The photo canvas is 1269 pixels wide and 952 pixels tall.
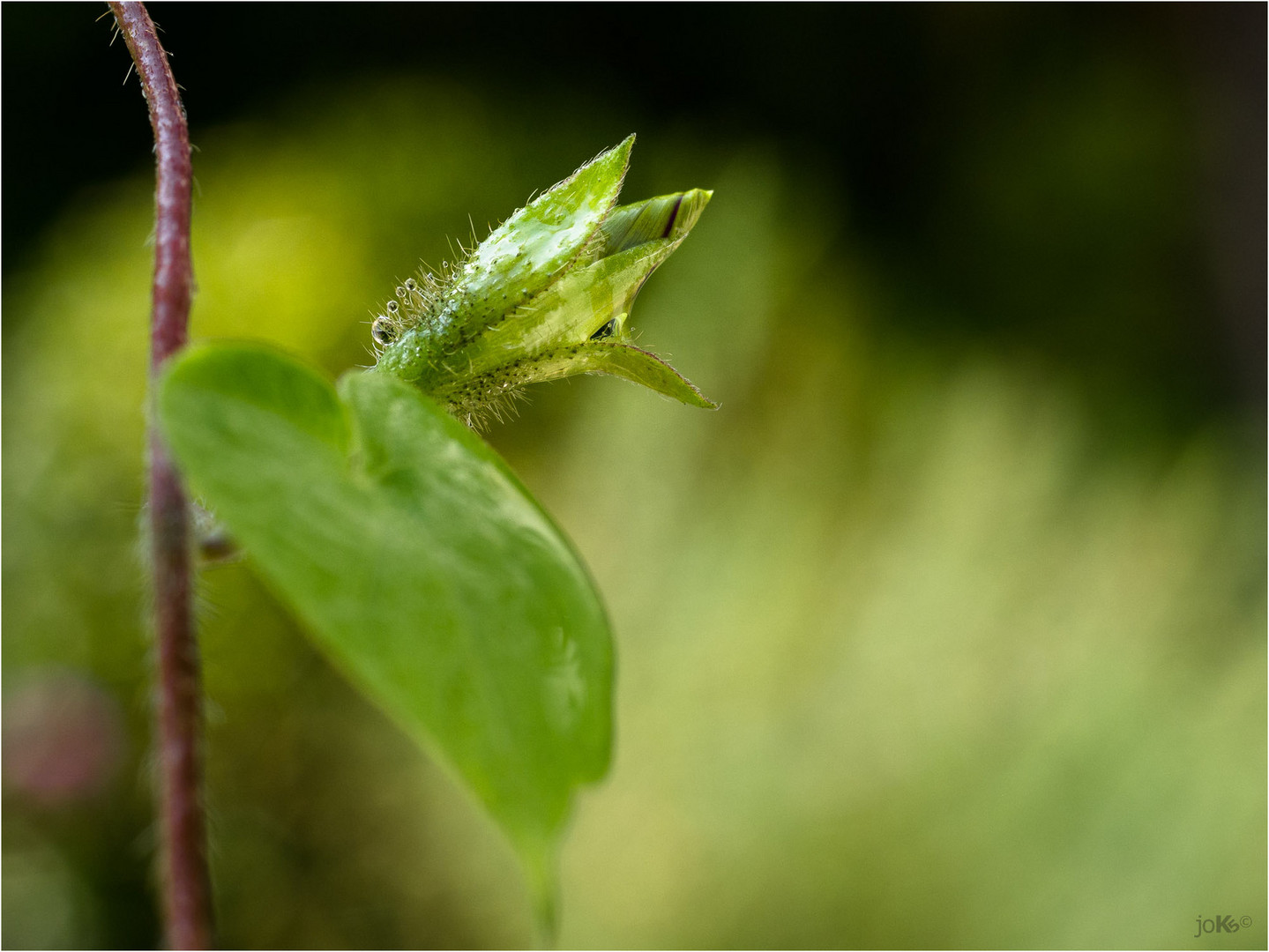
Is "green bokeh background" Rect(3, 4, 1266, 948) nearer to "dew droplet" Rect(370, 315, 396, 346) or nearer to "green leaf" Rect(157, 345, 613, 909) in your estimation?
"dew droplet" Rect(370, 315, 396, 346)

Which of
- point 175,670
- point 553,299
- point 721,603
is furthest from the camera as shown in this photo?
point 721,603

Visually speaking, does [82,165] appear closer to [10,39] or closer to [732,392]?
[10,39]

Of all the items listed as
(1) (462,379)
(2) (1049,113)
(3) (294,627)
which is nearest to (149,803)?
(3) (294,627)

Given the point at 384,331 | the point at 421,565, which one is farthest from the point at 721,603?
the point at 421,565

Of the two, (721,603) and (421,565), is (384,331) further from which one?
(721,603)

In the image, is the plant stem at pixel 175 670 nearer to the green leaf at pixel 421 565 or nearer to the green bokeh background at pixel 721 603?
the green leaf at pixel 421 565
